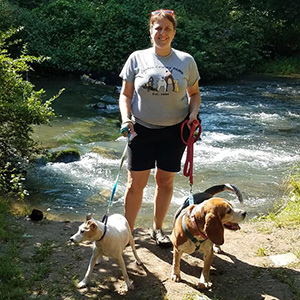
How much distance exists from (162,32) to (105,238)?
1.74 m

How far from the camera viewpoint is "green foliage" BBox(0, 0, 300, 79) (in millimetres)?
16781

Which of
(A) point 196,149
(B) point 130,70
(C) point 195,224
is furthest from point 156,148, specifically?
(A) point 196,149

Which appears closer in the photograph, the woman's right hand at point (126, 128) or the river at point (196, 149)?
the woman's right hand at point (126, 128)

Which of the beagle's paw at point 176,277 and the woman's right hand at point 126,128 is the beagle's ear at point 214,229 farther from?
the woman's right hand at point 126,128

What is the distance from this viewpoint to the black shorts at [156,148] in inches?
135

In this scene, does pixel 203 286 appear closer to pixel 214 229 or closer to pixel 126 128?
pixel 214 229

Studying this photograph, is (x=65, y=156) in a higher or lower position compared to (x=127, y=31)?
lower

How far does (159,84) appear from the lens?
3.20 m

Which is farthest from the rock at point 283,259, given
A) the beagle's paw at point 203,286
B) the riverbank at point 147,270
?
the beagle's paw at point 203,286

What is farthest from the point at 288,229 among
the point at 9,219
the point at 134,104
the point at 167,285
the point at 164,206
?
the point at 9,219

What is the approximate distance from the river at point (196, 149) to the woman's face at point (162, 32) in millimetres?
2982

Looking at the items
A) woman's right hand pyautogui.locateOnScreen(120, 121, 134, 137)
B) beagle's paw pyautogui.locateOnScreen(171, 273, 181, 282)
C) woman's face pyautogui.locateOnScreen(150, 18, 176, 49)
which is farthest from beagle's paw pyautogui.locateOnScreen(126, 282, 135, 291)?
woman's face pyautogui.locateOnScreen(150, 18, 176, 49)

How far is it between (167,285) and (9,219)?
2.31 meters

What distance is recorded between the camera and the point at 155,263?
142 inches
